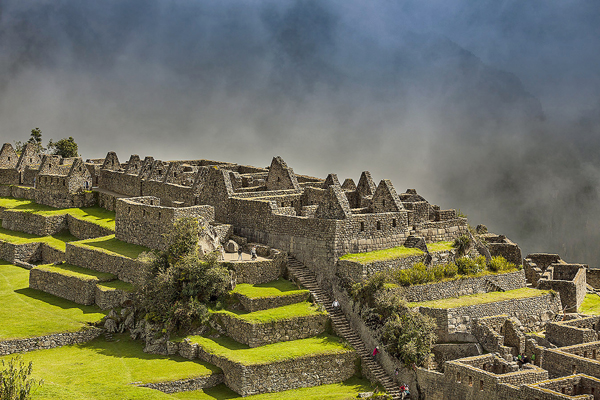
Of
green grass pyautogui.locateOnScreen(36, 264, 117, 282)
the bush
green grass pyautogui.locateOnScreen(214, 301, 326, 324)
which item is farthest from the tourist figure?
green grass pyautogui.locateOnScreen(36, 264, 117, 282)

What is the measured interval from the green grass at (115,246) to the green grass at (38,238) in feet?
14.6

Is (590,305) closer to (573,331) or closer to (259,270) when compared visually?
(573,331)

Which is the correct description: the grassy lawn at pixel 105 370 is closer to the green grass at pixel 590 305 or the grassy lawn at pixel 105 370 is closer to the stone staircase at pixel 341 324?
the stone staircase at pixel 341 324

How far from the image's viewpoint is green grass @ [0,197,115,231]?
57.9 meters

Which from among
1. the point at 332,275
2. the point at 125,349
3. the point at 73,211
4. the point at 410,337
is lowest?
the point at 125,349

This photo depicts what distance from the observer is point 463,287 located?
44281mm

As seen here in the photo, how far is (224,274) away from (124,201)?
453 inches

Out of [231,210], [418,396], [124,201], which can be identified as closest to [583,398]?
[418,396]

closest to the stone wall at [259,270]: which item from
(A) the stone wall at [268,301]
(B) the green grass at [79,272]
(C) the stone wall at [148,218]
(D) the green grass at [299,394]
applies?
(A) the stone wall at [268,301]

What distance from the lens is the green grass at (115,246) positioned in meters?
48.0

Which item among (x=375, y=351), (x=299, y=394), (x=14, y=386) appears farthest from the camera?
(x=375, y=351)

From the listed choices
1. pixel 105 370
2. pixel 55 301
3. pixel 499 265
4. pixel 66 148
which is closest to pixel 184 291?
pixel 105 370

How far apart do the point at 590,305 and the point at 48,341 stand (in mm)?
30863

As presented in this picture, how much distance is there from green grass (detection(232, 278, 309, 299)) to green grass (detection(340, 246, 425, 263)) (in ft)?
10.2
